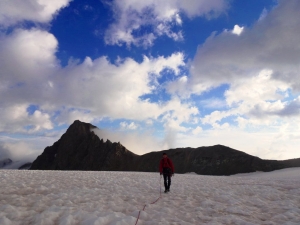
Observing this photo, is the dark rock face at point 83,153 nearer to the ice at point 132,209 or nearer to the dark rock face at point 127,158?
the dark rock face at point 127,158

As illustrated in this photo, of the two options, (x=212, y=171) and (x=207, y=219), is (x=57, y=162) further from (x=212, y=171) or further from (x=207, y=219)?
(x=207, y=219)

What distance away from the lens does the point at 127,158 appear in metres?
84.4

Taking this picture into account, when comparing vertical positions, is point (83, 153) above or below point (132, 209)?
above

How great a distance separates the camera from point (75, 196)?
36.7ft

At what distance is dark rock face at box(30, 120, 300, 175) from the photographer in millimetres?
54094

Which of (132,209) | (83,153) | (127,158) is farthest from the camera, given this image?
(83,153)

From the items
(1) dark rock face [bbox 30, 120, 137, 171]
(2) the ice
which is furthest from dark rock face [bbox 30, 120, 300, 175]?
(2) the ice

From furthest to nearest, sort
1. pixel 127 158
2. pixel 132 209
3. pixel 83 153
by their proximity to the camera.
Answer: pixel 83 153, pixel 127 158, pixel 132 209

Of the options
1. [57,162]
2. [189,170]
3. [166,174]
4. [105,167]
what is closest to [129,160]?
[105,167]

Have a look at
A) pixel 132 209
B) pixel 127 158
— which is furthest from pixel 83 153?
pixel 132 209

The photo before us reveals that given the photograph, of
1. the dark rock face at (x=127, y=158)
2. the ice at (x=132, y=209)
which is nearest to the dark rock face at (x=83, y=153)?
the dark rock face at (x=127, y=158)

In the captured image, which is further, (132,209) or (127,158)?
(127,158)

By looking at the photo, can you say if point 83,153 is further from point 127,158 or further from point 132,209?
point 132,209

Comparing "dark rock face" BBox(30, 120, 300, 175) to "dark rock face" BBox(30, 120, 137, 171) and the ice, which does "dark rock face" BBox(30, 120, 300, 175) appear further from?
the ice
